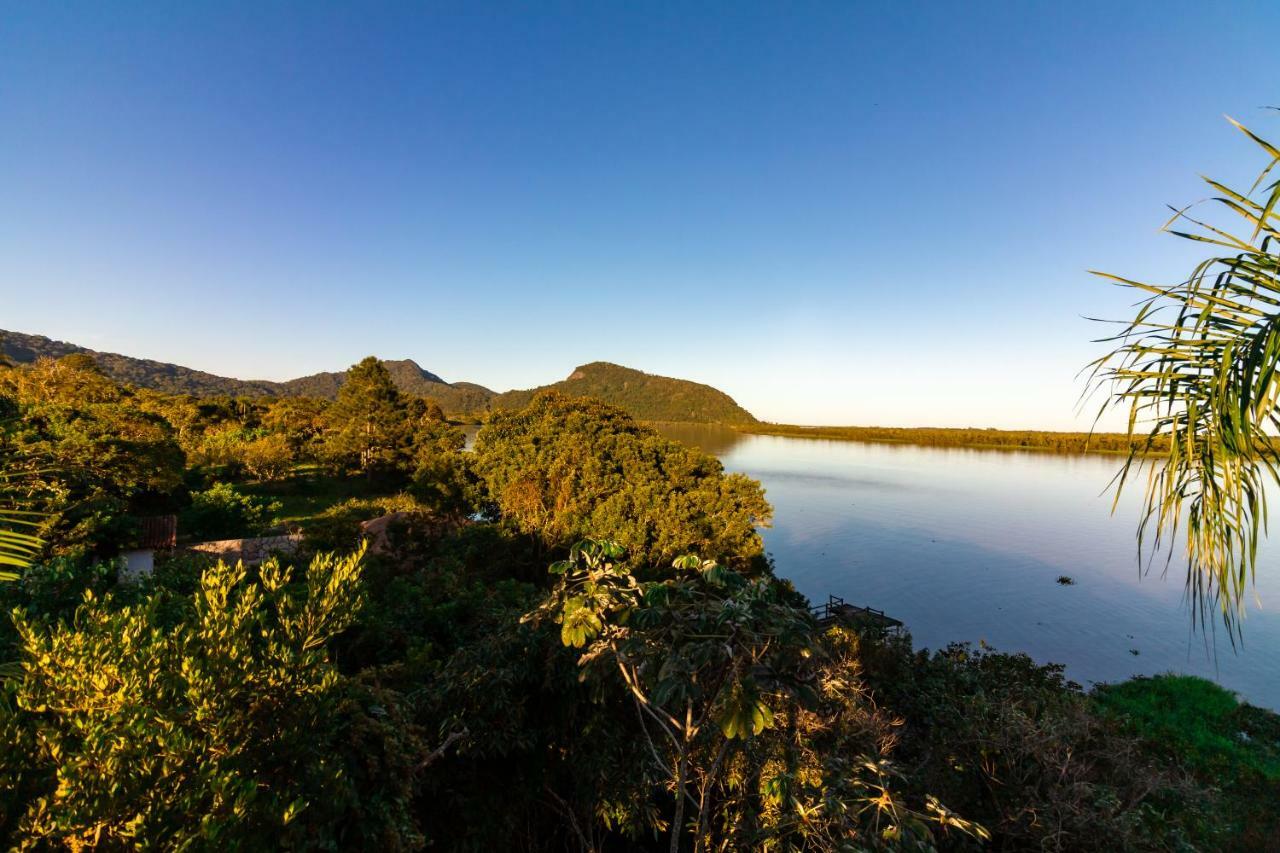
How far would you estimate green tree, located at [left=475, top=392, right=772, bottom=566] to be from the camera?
15.8 meters

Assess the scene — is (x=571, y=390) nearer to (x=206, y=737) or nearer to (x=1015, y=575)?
(x=1015, y=575)

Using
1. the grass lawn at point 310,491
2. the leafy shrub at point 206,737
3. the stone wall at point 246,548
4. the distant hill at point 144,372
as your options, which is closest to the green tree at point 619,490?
the stone wall at point 246,548

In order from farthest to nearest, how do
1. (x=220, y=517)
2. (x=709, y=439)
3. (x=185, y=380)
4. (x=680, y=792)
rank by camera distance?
(x=185, y=380)
(x=709, y=439)
(x=220, y=517)
(x=680, y=792)

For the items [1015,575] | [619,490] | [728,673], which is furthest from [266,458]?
[1015,575]

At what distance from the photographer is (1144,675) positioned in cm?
1611

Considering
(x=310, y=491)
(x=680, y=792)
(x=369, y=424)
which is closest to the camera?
(x=680, y=792)

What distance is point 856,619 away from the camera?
48.2 feet

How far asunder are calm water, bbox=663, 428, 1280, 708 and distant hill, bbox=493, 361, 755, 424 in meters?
114

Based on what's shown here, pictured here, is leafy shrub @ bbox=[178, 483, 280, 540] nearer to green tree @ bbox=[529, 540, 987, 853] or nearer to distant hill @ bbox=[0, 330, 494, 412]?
green tree @ bbox=[529, 540, 987, 853]

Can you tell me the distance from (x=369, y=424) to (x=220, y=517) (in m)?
18.1

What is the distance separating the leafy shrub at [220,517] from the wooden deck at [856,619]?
67.4 ft

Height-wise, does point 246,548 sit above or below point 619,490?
below

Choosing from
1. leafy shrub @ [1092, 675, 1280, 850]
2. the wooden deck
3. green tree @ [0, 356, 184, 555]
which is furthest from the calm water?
green tree @ [0, 356, 184, 555]

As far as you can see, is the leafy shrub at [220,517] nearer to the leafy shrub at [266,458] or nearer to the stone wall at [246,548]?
the stone wall at [246,548]
